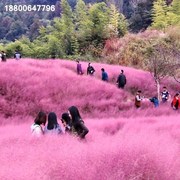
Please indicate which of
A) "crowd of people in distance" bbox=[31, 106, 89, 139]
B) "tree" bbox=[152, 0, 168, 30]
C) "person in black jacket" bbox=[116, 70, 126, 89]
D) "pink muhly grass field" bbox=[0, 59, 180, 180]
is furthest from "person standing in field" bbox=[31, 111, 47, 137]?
"tree" bbox=[152, 0, 168, 30]

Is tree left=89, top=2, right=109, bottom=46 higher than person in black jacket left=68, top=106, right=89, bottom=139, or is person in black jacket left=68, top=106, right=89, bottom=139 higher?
tree left=89, top=2, right=109, bottom=46

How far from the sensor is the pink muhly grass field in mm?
6027

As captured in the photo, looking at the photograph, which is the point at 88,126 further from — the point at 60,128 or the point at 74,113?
the point at 74,113

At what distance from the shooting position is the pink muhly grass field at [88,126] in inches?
237

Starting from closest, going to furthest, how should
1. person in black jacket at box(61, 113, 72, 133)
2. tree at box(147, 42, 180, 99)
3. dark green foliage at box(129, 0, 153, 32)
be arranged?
person in black jacket at box(61, 113, 72, 133)
tree at box(147, 42, 180, 99)
dark green foliage at box(129, 0, 153, 32)

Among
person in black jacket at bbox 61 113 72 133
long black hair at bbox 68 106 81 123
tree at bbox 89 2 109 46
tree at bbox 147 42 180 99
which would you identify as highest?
tree at bbox 89 2 109 46

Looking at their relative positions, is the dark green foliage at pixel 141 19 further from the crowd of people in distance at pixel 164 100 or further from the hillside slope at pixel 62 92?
the crowd of people in distance at pixel 164 100

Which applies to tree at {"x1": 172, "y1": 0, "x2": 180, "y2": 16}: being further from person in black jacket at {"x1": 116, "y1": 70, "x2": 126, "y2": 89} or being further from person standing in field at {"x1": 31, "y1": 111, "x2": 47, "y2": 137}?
person standing in field at {"x1": 31, "y1": 111, "x2": 47, "y2": 137}

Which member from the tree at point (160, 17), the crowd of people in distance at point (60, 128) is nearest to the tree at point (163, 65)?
the crowd of people in distance at point (60, 128)

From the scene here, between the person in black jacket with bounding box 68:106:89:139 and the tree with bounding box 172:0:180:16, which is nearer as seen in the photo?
the person in black jacket with bounding box 68:106:89:139

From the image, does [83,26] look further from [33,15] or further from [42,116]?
[33,15]

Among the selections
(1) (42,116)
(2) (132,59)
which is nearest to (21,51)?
(2) (132,59)

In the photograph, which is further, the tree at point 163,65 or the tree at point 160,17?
the tree at point 160,17

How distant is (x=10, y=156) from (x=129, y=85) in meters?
18.4
